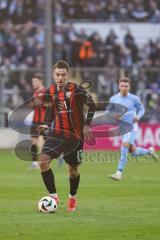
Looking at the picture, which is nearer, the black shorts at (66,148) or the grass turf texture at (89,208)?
the grass turf texture at (89,208)

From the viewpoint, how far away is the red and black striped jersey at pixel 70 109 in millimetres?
10953

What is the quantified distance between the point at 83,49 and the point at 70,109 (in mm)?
17632

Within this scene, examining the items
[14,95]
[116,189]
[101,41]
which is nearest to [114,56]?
[101,41]

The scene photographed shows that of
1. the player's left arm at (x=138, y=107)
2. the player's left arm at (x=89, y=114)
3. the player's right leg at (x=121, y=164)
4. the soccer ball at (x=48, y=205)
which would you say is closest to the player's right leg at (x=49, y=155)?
the soccer ball at (x=48, y=205)

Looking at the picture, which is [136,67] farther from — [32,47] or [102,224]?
[102,224]

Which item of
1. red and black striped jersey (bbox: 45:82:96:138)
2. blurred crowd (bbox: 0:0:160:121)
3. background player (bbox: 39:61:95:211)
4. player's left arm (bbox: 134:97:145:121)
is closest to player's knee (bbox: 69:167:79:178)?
background player (bbox: 39:61:95:211)

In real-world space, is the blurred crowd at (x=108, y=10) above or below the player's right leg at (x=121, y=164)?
above

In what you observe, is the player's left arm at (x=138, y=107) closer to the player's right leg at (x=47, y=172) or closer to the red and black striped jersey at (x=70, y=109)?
Answer: the red and black striped jersey at (x=70, y=109)

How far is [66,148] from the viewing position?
1085 cm

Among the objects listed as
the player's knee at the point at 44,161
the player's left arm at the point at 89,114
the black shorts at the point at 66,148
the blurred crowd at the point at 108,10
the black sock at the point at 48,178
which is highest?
the blurred crowd at the point at 108,10

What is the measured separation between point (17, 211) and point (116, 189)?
3.83m

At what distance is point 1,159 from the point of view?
73.8 feet

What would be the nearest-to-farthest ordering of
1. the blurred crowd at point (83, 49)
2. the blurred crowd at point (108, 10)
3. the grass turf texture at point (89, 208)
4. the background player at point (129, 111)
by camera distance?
the grass turf texture at point (89, 208) < the background player at point (129, 111) < the blurred crowd at point (83, 49) < the blurred crowd at point (108, 10)

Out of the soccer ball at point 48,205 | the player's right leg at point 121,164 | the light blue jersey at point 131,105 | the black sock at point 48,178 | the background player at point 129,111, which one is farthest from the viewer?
the light blue jersey at point 131,105
